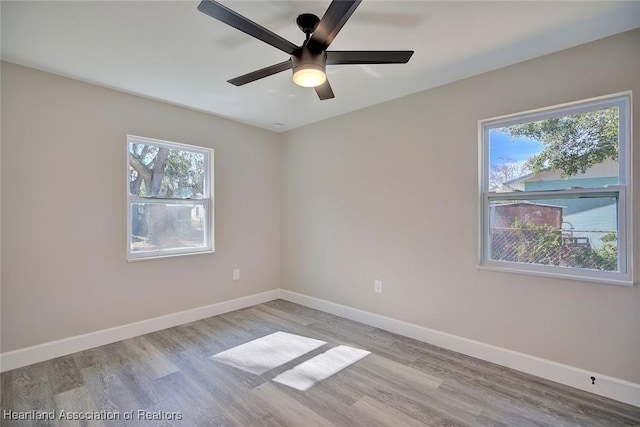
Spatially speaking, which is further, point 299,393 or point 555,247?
point 555,247

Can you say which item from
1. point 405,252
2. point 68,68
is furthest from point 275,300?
point 68,68

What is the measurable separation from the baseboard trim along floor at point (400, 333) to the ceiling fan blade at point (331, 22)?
104 inches

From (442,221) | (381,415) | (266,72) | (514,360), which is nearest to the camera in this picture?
(381,415)

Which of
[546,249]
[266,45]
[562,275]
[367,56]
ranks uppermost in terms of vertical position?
[266,45]

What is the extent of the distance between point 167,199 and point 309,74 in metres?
2.33

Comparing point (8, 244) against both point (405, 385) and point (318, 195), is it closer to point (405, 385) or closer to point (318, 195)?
point (318, 195)

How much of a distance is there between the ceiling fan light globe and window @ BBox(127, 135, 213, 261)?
212cm

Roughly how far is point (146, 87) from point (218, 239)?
5.99ft

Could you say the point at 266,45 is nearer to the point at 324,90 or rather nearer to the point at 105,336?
the point at 324,90

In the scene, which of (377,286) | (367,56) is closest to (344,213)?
(377,286)

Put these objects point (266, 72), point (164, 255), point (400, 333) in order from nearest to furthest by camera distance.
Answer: point (266, 72) → point (400, 333) → point (164, 255)

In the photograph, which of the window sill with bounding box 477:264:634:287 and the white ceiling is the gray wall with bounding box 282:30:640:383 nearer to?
the window sill with bounding box 477:264:634:287

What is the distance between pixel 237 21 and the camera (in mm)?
1486

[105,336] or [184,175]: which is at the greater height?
[184,175]
